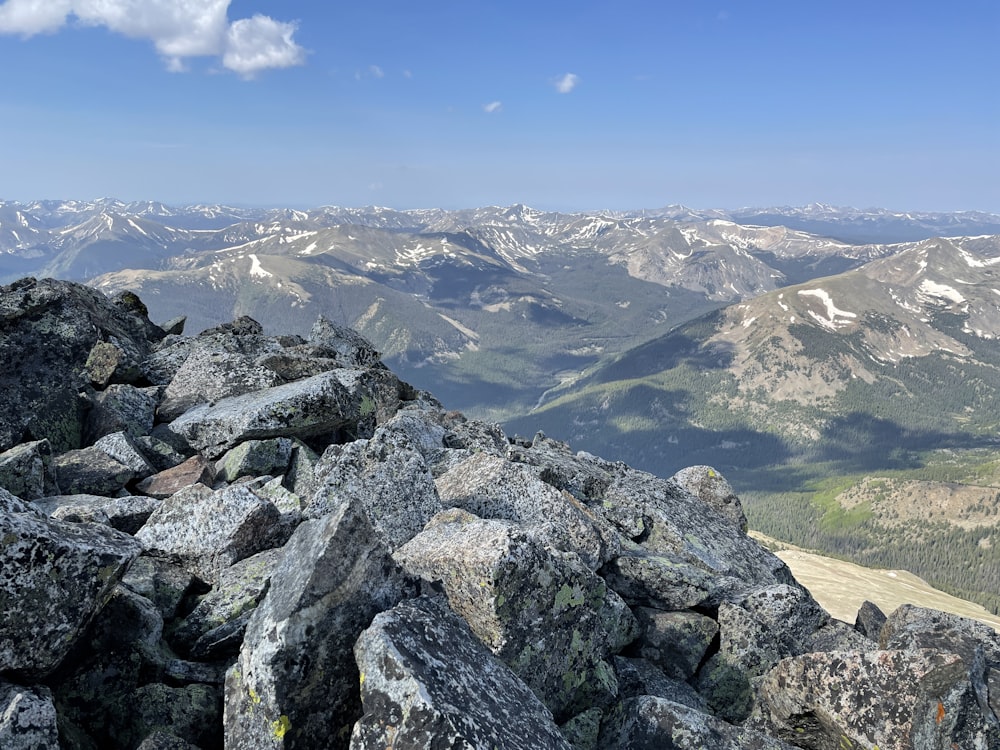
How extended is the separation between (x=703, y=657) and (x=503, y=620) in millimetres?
6436

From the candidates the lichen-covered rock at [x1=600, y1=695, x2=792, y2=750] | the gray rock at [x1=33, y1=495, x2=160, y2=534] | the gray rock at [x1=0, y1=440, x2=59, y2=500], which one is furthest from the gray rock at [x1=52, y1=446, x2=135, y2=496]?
the lichen-covered rock at [x1=600, y1=695, x2=792, y2=750]

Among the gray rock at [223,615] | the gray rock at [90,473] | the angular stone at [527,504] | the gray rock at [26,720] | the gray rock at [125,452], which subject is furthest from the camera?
the gray rock at [125,452]

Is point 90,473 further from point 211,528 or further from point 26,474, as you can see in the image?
point 211,528

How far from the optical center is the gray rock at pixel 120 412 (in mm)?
19016

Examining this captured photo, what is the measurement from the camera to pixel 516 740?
766 centimetres

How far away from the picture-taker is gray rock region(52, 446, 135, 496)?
15.8 meters

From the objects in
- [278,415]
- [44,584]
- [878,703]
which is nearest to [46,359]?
[278,415]

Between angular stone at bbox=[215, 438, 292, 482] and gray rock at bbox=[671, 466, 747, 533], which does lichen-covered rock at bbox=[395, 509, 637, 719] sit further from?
gray rock at bbox=[671, 466, 747, 533]

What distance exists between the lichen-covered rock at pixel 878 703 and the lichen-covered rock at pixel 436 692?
18.0ft

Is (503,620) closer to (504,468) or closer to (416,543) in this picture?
(416,543)

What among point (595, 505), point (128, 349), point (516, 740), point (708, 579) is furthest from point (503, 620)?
point (128, 349)

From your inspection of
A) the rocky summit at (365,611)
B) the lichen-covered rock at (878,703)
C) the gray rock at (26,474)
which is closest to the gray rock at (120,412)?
the rocky summit at (365,611)

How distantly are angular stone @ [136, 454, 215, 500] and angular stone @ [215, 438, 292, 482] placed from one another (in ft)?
1.25

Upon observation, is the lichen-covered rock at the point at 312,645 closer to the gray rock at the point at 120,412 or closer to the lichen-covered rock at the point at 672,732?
the lichen-covered rock at the point at 672,732
